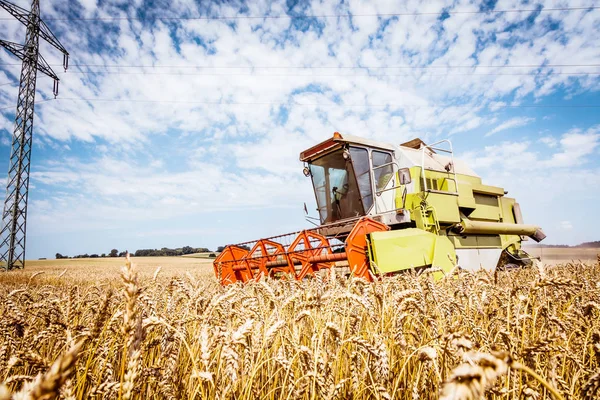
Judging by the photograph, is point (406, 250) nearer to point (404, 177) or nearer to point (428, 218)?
point (404, 177)

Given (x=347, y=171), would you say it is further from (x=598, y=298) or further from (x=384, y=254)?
(x=598, y=298)

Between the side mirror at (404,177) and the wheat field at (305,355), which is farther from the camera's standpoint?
the side mirror at (404,177)

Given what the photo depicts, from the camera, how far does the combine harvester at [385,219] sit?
5.35 meters

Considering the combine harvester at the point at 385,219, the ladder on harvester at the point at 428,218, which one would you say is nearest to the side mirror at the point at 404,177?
the combine harvester at the point at 385,219

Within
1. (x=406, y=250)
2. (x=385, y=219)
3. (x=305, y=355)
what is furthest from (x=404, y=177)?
(x=305, y=355)

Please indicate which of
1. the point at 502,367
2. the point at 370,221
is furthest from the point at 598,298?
the point at 370,221

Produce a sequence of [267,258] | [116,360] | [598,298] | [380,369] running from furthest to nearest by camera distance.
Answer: [267,258] < [598,298] < [116,360] < [380,369]

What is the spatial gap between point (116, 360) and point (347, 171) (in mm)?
6421

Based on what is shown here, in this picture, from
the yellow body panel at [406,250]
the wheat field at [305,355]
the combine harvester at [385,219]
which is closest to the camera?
the wheat field at [305,355]

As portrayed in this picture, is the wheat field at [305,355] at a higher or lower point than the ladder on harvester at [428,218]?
lower

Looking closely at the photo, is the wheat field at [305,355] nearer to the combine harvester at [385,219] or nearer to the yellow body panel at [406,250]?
the yellow body panel at [406,250]

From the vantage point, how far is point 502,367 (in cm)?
42

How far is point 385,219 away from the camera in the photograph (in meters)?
6.57

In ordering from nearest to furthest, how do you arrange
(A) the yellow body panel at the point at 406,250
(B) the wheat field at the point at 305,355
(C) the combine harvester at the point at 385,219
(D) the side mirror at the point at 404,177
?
(B) the wheat field at the point at 305,355 < (A) the yellow body panel at the point at 406,250 < (C) the combine harvester at the point at 385,219 < (D) the side mirror at the point at 404,177
